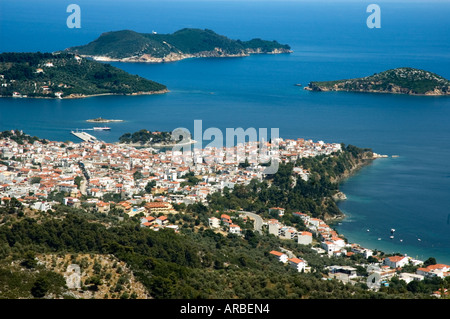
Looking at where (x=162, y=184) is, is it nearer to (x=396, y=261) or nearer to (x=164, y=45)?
(x=396, y=261)

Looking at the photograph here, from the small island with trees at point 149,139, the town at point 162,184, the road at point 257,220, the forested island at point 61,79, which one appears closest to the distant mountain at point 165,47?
the forested island at point 61,79

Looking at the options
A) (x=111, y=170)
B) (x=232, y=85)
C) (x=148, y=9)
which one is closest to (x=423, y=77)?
(x=232, y=85)

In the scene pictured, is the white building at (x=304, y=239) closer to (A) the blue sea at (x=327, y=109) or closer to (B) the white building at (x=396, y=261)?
(A) the blue sea at (x=327, y=109)

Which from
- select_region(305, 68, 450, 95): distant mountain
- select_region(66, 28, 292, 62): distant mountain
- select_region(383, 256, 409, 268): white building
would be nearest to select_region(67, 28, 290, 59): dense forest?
select_region(66, 28, 292, 62): distant mountain

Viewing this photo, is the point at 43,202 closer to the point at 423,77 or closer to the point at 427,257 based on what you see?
the point at 427,257
